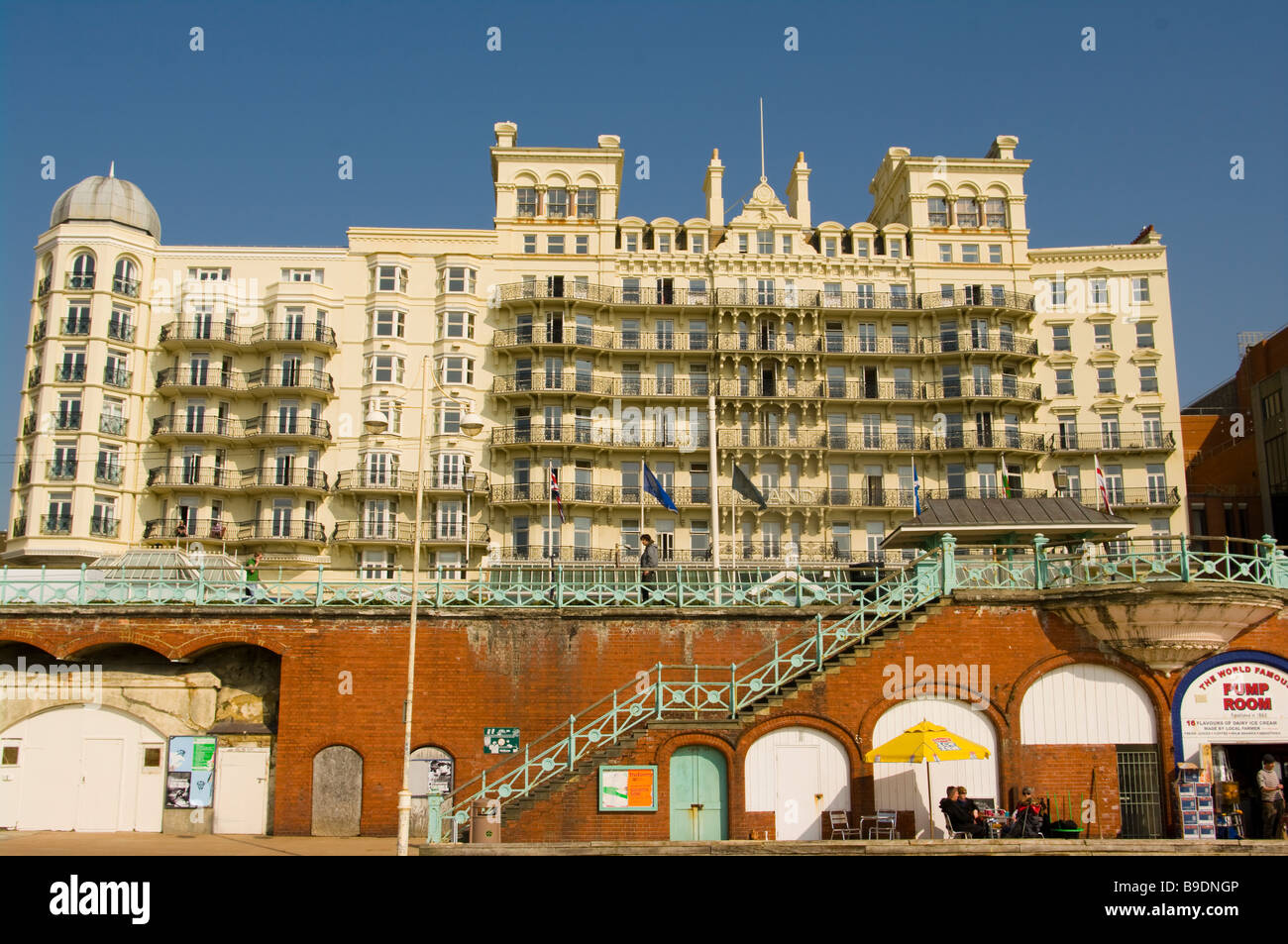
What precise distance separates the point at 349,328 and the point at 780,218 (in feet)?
79.0

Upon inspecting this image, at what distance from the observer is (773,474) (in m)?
55.7

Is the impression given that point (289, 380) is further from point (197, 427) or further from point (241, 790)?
point (241, 790)

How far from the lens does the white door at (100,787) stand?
27469 mm

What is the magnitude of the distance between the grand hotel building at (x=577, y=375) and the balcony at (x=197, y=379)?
17cm

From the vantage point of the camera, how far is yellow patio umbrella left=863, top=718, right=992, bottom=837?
21859mm

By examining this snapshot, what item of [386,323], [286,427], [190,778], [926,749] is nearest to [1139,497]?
[926,749]

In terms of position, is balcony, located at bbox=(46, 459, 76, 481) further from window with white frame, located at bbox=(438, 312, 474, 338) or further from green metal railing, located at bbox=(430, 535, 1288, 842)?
green metal railing, located at bbox=(430, 535, 1288, 842)

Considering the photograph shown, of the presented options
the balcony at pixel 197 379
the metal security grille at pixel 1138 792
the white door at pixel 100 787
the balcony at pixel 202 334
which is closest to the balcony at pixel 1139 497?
the metal security grille at pixel 1138 792

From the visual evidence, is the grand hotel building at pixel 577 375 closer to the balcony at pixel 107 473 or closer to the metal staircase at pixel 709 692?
the balcony at pixel 107 473

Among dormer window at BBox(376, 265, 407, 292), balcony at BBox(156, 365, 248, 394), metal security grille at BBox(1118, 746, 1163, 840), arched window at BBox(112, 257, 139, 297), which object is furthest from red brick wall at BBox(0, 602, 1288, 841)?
A: arched window at BBox(112, 257, 139, 297)

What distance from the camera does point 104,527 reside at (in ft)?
174

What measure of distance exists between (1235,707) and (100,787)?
2862 cm

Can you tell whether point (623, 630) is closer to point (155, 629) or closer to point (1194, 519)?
point (155, 629)

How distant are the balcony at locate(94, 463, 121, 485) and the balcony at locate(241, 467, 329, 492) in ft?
20.5
